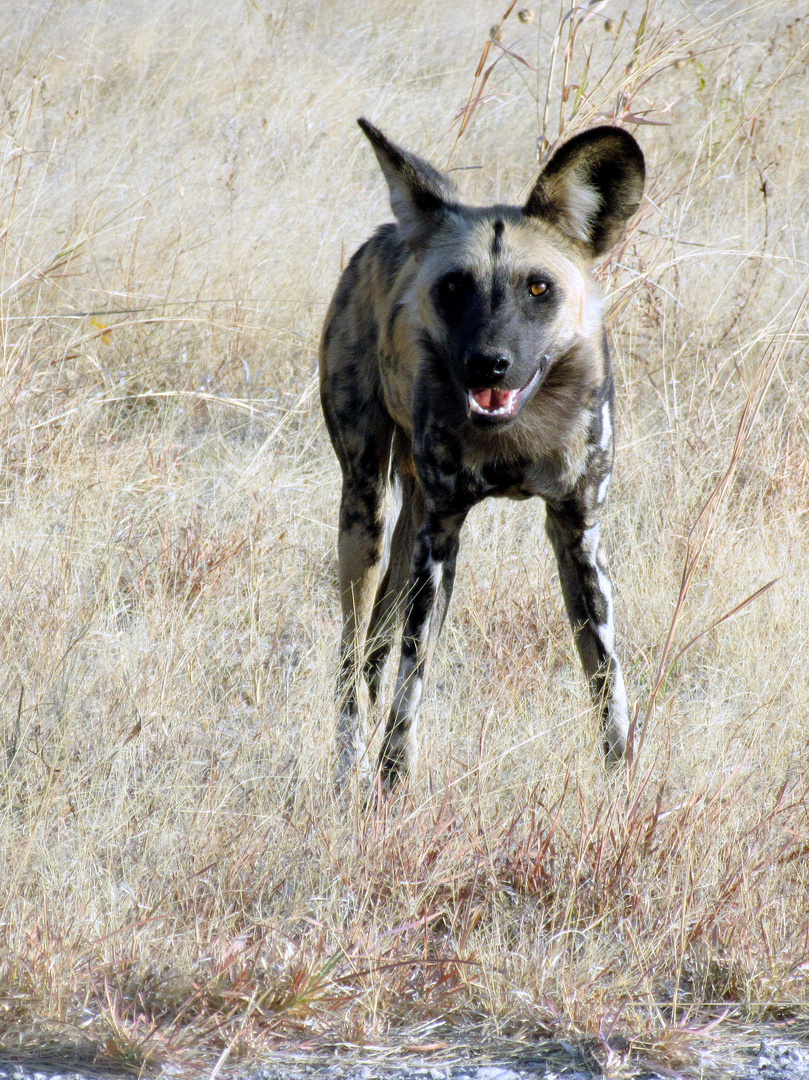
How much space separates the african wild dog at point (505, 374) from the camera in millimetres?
2508

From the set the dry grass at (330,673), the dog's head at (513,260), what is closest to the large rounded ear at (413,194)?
the dog's head at (513,260)

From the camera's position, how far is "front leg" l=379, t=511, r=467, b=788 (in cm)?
265

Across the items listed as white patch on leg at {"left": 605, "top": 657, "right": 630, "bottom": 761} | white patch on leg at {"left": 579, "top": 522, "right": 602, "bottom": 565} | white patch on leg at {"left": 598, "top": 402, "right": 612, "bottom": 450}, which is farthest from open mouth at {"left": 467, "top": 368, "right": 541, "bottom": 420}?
white patch on leg at {"left": 605, "top": 657, "right": 630, "bottom": 761}

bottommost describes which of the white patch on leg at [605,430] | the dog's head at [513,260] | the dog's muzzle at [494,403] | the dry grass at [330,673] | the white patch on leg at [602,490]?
the dry grass at [330,673]

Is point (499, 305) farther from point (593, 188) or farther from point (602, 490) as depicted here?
point (602, 490)

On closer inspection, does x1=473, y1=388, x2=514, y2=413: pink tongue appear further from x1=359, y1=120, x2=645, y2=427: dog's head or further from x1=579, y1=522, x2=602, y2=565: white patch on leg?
x1=579, y1=522, x2=602, y2=565: white patch on leg

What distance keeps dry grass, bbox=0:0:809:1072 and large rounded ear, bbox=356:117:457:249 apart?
0.86 m

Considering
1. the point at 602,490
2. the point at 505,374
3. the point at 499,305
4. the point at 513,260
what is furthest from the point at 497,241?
the point at 602,490

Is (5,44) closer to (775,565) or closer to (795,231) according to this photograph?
(795,231)

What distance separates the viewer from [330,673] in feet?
10.1

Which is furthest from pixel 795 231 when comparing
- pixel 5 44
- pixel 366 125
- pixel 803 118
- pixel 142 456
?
pixel 5 44

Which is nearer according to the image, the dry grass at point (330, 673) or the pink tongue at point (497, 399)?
the dry grass at point (330, 673)

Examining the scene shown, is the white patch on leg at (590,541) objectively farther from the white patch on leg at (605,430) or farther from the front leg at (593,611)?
the white patch on leg at (605,430)

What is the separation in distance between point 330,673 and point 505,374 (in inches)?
41.9
